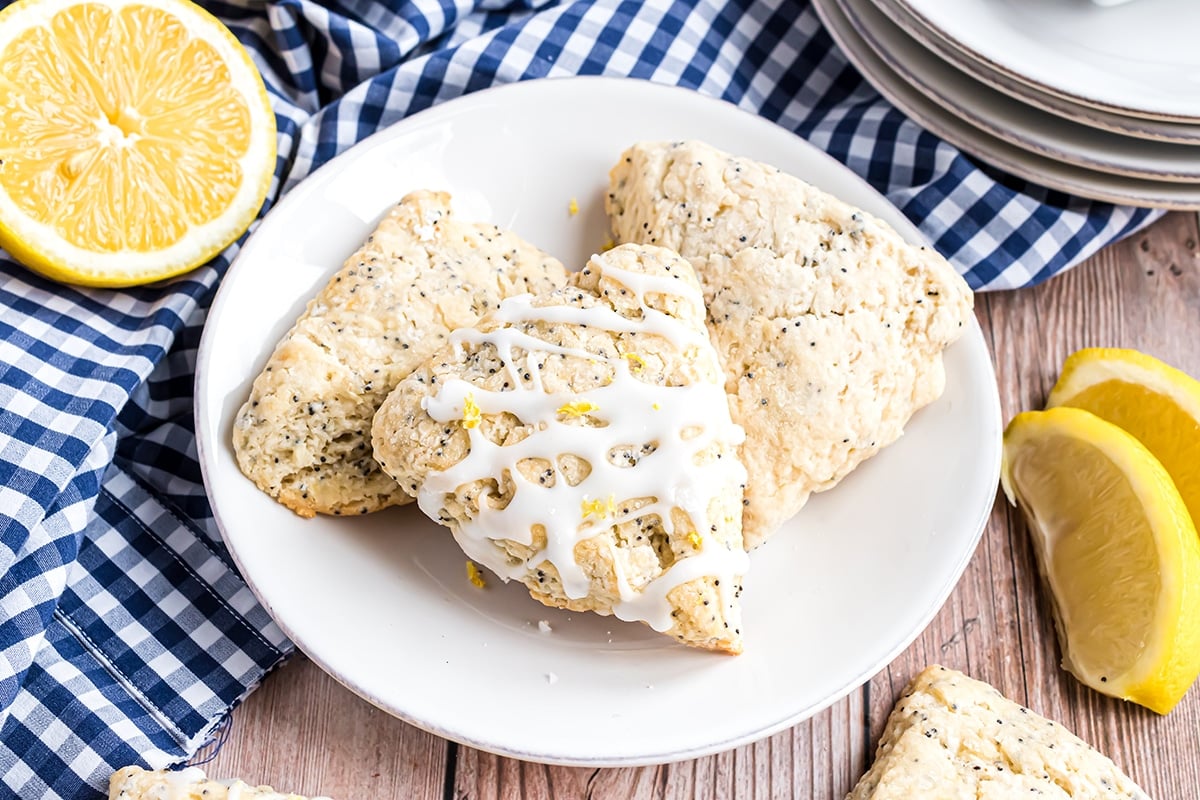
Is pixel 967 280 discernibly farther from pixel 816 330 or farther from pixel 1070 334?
pixel 816 330

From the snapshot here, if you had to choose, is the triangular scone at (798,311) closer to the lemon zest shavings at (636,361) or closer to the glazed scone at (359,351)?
the lemon zest shavings at (636,361)

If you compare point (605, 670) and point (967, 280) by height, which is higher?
point (967, 280)

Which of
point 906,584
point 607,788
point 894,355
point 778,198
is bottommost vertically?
point 607,788

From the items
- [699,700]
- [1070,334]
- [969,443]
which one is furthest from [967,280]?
[699,700]

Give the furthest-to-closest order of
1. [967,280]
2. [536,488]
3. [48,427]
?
1. [967,280]
2. [48,427]
3. [536,488]

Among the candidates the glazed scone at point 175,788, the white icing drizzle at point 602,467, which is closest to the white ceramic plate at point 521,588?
the white icing drizzle at point 602,467

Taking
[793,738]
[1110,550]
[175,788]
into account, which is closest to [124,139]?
[175,788]

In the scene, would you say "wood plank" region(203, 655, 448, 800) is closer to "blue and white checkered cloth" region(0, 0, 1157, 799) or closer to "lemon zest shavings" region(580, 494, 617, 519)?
"blue and white checkered cloth" region(0, 0, 1157, 799)
